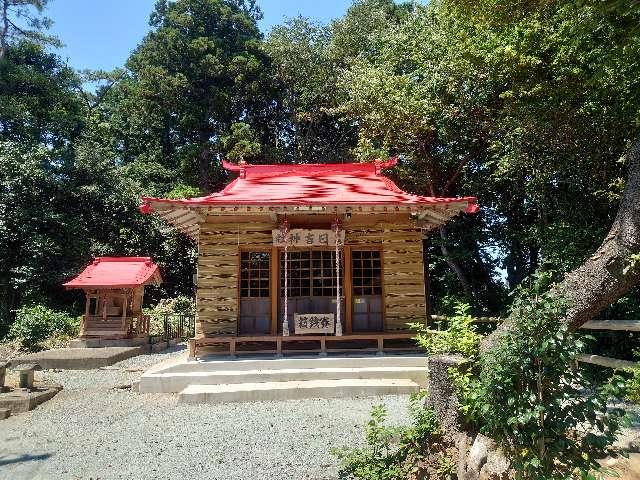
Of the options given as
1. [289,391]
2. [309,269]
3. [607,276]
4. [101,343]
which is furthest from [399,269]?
[101,343]

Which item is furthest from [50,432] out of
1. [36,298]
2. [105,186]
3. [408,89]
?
[105,186]

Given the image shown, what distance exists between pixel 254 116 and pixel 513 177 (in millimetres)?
17809

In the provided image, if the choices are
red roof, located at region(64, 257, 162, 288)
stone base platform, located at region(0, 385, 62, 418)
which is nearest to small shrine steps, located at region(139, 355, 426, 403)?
stone base platform, located at region(0, 385, 62, 418)

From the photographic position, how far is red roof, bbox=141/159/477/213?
28.0 ft

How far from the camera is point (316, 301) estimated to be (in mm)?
9727

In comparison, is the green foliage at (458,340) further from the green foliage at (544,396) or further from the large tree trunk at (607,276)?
the green foliage at (544,396)

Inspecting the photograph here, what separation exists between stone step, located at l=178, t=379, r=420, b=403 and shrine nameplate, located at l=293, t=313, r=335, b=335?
1580 mm

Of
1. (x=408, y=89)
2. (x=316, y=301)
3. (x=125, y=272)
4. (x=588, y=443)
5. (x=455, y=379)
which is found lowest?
(x=588, y=443)

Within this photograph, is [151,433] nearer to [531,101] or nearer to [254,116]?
[531,101]

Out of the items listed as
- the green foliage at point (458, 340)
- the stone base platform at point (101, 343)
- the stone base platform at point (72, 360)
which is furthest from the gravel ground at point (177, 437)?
the stone base platform at point (101, 343)

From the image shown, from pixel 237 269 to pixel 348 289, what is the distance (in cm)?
247

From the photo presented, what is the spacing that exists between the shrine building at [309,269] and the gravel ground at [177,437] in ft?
8.13

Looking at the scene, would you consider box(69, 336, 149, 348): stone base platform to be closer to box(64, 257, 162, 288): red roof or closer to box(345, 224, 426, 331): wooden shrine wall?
box(64, 257, 162, 288): red roof

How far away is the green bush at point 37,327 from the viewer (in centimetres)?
1427
